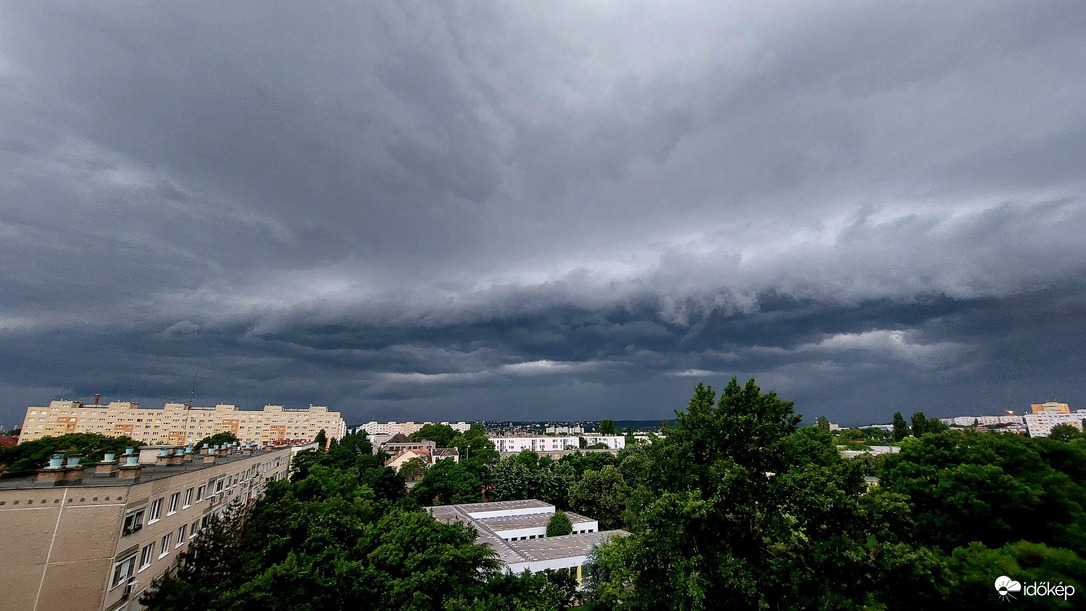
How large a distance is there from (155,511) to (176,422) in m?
155

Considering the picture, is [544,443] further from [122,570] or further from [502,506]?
[122,570]

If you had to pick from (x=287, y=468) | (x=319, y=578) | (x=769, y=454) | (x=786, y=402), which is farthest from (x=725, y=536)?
(x=287, y=468)

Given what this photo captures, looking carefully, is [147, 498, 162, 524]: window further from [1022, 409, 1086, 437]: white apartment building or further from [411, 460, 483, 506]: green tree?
[1022, 409, 1086, 437]: white apartment building

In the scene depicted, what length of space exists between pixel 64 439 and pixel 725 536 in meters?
81.3

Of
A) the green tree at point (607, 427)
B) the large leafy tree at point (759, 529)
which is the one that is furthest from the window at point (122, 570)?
the green tree at point (607, 427)

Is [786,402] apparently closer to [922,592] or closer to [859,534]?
[859,534]

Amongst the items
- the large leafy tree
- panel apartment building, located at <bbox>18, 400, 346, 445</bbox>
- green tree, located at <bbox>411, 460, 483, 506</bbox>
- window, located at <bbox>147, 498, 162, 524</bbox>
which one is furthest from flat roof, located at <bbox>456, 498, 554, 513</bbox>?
panel apartment building, located at <bbox>18, 400, 346, 445</bbox>

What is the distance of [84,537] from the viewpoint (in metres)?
18.8

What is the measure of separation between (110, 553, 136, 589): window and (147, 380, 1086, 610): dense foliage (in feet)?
8.43

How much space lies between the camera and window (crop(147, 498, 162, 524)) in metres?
22.5

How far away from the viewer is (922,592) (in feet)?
55.4

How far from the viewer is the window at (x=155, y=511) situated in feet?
73.9

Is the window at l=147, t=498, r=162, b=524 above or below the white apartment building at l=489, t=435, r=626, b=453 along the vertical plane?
above
